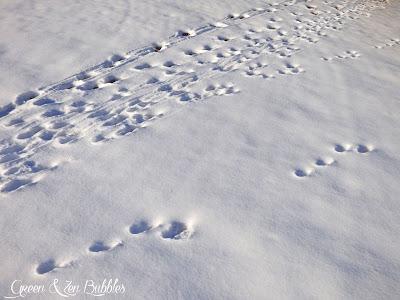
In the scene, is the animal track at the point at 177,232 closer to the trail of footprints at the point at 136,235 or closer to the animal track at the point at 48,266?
the trail of footprints at the point at 136,235

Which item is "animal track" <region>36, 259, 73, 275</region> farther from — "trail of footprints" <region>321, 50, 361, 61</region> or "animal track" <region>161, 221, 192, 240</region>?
"trail of footprints" <region>321, 50, 361, 61</region>

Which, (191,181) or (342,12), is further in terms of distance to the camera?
(342,12)

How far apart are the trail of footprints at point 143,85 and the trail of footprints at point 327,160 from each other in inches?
54.6

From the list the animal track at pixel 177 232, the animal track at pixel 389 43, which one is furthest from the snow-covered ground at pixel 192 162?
the animal track at pixel 389 43

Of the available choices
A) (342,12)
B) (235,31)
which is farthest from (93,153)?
(342,12)

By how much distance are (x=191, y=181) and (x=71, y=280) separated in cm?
116

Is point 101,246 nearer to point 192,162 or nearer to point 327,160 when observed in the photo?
point 192,162

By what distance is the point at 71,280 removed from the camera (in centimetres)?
219

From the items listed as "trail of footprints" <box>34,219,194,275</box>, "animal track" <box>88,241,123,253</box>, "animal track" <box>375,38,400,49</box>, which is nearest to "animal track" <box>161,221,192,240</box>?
"trail of footprints" <box>34,219,194,275</box>

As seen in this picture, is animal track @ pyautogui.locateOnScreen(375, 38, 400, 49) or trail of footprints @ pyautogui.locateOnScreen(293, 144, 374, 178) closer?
trail of footprints @ pyautogui.locateOnScreen(293, 144, 374, 178)

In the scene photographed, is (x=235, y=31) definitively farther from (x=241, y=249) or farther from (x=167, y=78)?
(x=241, y=249)

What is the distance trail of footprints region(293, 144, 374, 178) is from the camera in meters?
3.07

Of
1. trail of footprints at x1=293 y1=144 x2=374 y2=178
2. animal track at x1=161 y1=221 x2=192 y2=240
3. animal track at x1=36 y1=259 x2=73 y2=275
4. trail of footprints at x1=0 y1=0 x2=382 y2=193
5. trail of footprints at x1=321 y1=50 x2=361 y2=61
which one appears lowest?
trail of footprints at x1=321 y1=50 x2=361 y2=61

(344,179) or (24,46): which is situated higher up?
(24,46)
